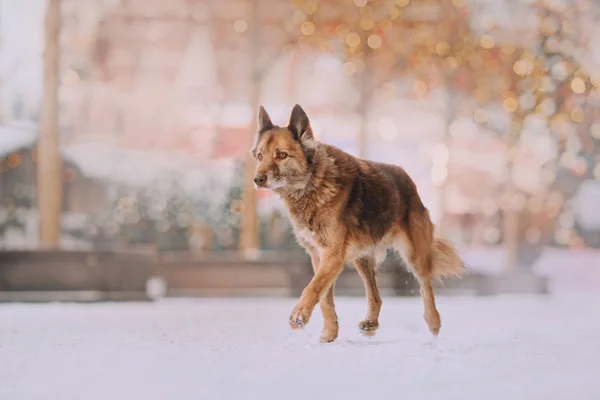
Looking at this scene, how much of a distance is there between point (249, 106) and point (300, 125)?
201 inches

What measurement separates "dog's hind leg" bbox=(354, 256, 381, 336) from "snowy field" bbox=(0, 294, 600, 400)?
6 centimetres

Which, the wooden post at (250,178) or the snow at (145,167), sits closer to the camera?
the wooden post at (250,178)

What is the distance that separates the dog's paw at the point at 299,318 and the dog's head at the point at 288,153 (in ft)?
1.32

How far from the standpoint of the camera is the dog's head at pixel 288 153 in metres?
2.58

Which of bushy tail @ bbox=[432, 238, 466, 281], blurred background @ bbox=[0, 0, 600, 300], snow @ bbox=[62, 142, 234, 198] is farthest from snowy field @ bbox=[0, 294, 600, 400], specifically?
snow @ bbox=[62, 142, 234, 198]

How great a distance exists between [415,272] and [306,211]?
1.76 feet

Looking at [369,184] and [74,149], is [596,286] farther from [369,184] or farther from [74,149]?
[369,184]

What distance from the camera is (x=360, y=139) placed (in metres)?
7.44

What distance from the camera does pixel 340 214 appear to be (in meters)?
2.75

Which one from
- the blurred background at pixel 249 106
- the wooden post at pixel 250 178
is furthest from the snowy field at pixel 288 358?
the blurred background at pixel 249 106

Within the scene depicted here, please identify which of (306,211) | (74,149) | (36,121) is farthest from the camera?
(74,149)

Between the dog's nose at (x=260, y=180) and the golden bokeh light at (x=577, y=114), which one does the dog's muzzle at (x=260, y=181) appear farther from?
the golden bokeh light at (x=577, y=114)

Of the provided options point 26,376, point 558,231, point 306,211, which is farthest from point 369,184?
point 558,231

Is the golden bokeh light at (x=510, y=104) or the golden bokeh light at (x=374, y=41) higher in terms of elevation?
the golden bokeh light at (x=374, y=41)
